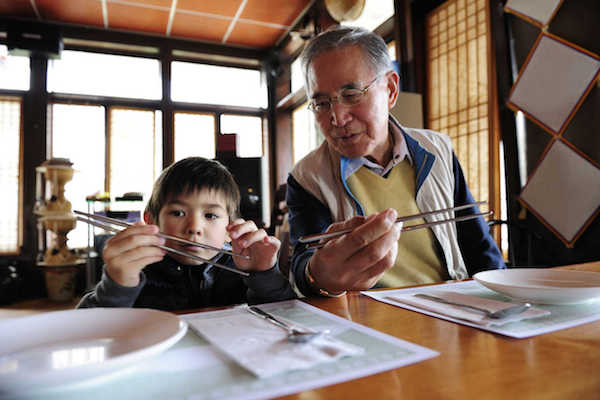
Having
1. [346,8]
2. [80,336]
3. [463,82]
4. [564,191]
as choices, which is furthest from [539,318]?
[346,8]

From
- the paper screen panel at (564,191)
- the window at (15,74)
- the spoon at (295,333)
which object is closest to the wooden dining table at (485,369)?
the spoon at (295,333)

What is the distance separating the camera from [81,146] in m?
5.10

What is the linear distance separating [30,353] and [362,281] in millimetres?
559

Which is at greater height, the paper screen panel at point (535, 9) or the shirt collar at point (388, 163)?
the paper screen panel at point (535, 9)

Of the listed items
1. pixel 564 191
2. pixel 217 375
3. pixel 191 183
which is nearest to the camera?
pixel 217 375

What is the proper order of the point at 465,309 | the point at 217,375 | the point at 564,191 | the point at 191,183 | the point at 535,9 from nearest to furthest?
the point at 217,375, the point at 465,309, the point at 191,183, the point at 564,191, the point at 535,9

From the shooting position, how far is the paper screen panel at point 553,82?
76.3 inches

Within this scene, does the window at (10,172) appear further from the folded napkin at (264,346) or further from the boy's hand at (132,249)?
the folded napkin at (264,346)

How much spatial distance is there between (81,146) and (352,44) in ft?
16.2

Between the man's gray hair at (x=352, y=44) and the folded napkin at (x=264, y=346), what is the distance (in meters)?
0.90

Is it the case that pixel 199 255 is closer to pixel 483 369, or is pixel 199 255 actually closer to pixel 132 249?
pixel 132 249

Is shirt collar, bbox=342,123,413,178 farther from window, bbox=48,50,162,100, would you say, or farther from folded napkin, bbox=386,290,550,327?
window, bbox=48,50,162,100

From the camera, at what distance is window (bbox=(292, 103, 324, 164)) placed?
203 inches

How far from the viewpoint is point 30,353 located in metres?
0.48
